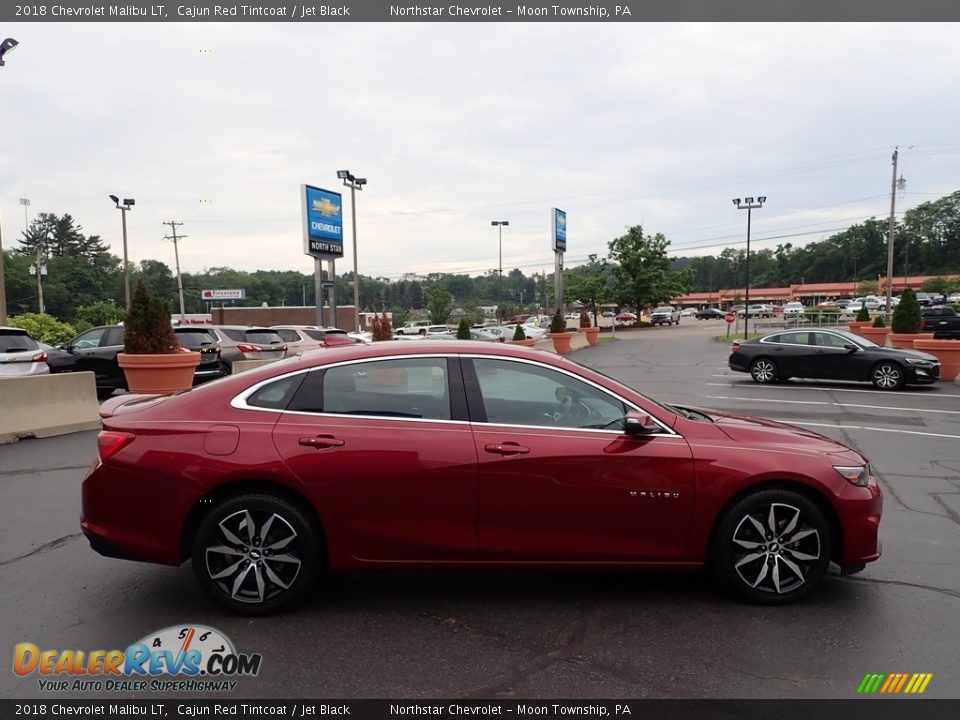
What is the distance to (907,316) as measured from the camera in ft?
64.0

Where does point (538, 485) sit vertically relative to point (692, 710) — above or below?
above

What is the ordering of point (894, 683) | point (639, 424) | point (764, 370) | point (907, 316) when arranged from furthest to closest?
point (907, 316)
point (764, 370)
point (639, 424)
point (894, 683)

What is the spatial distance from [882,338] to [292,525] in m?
29.8

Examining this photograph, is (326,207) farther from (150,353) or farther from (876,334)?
(876,334)

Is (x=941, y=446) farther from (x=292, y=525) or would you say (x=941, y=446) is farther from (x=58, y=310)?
(x=58, y=310)

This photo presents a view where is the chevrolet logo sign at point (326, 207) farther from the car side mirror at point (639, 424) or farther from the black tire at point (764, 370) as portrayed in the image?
the car side mirror at point (639, 424)

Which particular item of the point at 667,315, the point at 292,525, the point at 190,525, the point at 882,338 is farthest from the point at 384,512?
the point at 667,315

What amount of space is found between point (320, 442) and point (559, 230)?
38.5 m

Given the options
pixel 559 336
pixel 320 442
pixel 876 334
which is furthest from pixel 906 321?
pixel 320 442

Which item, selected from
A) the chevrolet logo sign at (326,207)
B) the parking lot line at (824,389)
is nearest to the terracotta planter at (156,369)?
the parking lot line at (824,389)

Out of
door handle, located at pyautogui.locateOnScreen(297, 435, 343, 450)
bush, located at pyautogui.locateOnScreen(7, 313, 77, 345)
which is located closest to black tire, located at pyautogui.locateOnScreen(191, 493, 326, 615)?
door handle, located at pyautogui.locateOnScreen(297, 435, 343, 450)

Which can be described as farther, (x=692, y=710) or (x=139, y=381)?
(x=139, y=381)

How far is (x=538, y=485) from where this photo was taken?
3.68m

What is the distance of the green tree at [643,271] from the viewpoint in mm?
56719
